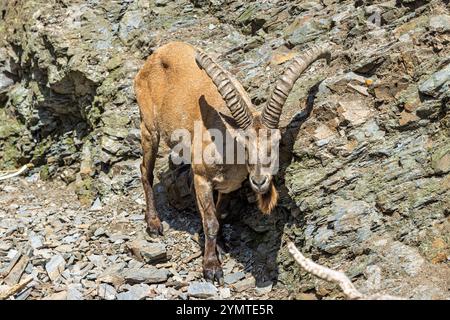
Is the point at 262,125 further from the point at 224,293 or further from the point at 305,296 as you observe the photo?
the point at 224,293

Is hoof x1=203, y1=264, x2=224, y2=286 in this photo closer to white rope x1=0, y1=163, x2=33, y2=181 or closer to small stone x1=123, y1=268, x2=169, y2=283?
small stone x1=123, y1=268, x2=169, y2=283

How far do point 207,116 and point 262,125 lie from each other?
1.19m

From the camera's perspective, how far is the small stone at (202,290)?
27.3 feet

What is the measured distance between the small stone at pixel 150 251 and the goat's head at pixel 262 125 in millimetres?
1850

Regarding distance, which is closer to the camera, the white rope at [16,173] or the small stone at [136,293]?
the small stone at [136,293]

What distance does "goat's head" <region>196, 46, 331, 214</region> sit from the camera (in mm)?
7734

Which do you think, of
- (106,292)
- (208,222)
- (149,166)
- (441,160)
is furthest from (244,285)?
(441,160)

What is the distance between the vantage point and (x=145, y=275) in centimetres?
863

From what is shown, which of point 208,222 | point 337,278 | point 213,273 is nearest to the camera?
point 337,278

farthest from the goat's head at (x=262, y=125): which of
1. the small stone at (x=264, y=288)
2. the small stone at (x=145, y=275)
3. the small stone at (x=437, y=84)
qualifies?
the small stone at (x=145, y=275)

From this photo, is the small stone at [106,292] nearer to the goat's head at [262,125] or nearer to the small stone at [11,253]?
the small stone at [11,253]
